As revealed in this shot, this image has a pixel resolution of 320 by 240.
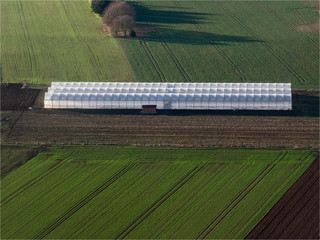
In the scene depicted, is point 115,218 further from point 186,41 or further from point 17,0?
point 17,0

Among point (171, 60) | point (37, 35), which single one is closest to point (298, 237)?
point (171, 60)

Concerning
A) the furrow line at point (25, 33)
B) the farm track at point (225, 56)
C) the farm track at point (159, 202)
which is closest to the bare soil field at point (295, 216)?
the farm track at point (159, 202)

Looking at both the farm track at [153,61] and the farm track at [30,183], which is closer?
the farm track at [30,183]

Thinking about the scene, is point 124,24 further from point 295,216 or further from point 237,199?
point 295,216

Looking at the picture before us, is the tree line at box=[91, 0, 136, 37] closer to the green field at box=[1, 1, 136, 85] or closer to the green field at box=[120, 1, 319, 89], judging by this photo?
the green field at box=[1, 1, 136, 85]

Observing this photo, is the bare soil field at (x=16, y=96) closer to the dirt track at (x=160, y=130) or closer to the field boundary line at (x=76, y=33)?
the dirt track at (x=160, y=130)
